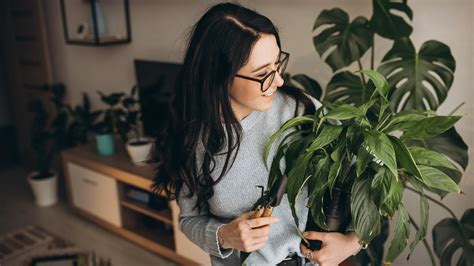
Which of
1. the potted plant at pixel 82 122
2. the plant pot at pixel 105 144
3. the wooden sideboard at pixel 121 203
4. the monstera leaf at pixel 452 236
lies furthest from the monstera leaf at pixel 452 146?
the potted plant at pixel 82 122

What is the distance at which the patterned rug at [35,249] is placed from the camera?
9.19 ft

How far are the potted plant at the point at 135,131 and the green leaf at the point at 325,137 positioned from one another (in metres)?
1.90

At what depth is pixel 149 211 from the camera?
2789 mm

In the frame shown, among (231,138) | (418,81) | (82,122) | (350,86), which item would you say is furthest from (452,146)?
(82,122)

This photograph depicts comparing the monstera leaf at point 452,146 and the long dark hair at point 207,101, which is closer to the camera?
the long dark hair at point 207,101

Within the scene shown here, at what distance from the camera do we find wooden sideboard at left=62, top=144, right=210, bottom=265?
268 cm

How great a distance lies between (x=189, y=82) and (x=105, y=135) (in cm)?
207

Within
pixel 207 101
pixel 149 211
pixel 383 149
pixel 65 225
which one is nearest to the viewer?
pixel 383 149

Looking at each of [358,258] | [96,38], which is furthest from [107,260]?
[358,258]

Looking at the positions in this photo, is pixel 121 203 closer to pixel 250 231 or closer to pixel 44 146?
pixel 44 146

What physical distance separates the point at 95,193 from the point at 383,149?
2.55 meters

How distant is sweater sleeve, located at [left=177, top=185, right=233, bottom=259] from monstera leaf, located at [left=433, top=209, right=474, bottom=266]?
2.47 feet

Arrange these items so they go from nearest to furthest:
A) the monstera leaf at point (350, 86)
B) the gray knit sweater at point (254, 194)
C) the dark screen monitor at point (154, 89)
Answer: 1. the gray knit sweater at point (254, 194)
2. the monstera leaf at point (350, 86)
3. the dark screen monitor at point (154, 89)

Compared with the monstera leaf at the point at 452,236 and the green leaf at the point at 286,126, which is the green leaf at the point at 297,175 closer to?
the green leaf at the point at 286,126
